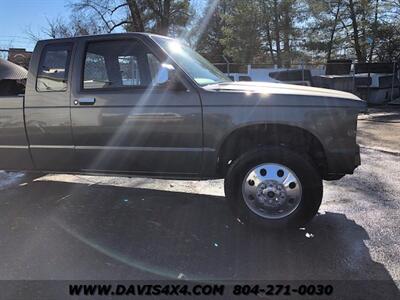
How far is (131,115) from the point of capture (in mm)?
4914

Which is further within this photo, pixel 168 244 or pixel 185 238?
pixel 185 238

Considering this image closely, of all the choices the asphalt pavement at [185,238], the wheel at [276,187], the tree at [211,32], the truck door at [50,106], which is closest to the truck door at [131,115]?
the truck door at [50,106]

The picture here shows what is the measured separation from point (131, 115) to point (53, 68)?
1.16 meters

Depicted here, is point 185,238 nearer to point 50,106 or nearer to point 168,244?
point 168,244

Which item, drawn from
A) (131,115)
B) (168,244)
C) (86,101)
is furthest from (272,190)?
(86,101)

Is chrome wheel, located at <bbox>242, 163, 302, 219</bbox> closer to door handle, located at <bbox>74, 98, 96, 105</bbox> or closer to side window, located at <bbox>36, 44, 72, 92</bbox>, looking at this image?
door handle, located at <bbox>74, 98, 96, 105</bbox>

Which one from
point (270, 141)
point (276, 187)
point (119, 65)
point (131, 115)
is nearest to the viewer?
point (276, 187)

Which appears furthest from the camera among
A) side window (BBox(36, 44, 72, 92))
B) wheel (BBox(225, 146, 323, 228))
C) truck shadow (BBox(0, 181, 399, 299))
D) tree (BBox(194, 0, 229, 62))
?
tree (BBox(194, 0, 229, 62))

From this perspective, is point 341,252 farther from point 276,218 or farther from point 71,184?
point 71,184

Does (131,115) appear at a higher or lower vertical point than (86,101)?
lower

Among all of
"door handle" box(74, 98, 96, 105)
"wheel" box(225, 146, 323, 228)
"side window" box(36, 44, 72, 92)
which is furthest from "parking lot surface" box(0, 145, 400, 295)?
"side window" box(36, 44, 72, 92)

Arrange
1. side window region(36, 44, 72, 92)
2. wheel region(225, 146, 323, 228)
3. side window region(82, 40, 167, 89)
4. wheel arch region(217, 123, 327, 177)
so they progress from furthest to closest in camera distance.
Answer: side window region(36, 44, 72, 92), side window region(82, 40, 167, 89), wheel arch region(217, 123, 327, 177), wheel region(225, 146, 323, 228)

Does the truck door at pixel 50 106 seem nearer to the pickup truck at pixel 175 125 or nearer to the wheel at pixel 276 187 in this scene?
the pickup truck at pixel 175 125

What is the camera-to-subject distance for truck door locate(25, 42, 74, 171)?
525cm
